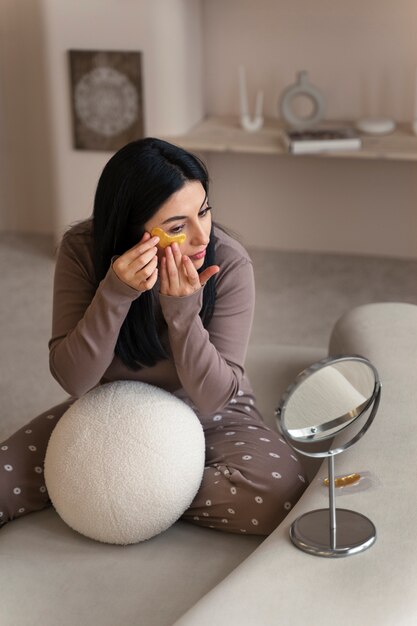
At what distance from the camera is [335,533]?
142 cm

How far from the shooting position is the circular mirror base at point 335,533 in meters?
1.40

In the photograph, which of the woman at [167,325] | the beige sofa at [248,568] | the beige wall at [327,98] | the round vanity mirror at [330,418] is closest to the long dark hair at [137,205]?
the woman at [167,325]

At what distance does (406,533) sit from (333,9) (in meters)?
2.61

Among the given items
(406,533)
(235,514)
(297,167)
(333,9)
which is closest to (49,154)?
(297,167)

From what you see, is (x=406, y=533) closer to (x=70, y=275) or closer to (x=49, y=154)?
(x=70, y=275)

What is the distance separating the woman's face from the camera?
5.43 feet

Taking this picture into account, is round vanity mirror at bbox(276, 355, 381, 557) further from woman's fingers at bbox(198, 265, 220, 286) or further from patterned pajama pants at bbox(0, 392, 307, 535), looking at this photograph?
woman's fingers at bbox(198, 265, 220, 286)

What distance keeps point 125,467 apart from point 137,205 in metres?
0.42

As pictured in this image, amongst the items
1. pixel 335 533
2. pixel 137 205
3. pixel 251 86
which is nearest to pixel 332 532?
pixel 335 533

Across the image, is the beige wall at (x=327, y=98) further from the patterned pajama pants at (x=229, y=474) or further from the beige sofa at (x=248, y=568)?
the patterned pajama pants at (x=229, y=474)

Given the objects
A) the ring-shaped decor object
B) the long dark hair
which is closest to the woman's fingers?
the long dark hair

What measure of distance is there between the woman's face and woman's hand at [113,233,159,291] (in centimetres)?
4

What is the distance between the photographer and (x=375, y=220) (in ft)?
12.7

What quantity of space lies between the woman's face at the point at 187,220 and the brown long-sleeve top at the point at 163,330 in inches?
3.1
